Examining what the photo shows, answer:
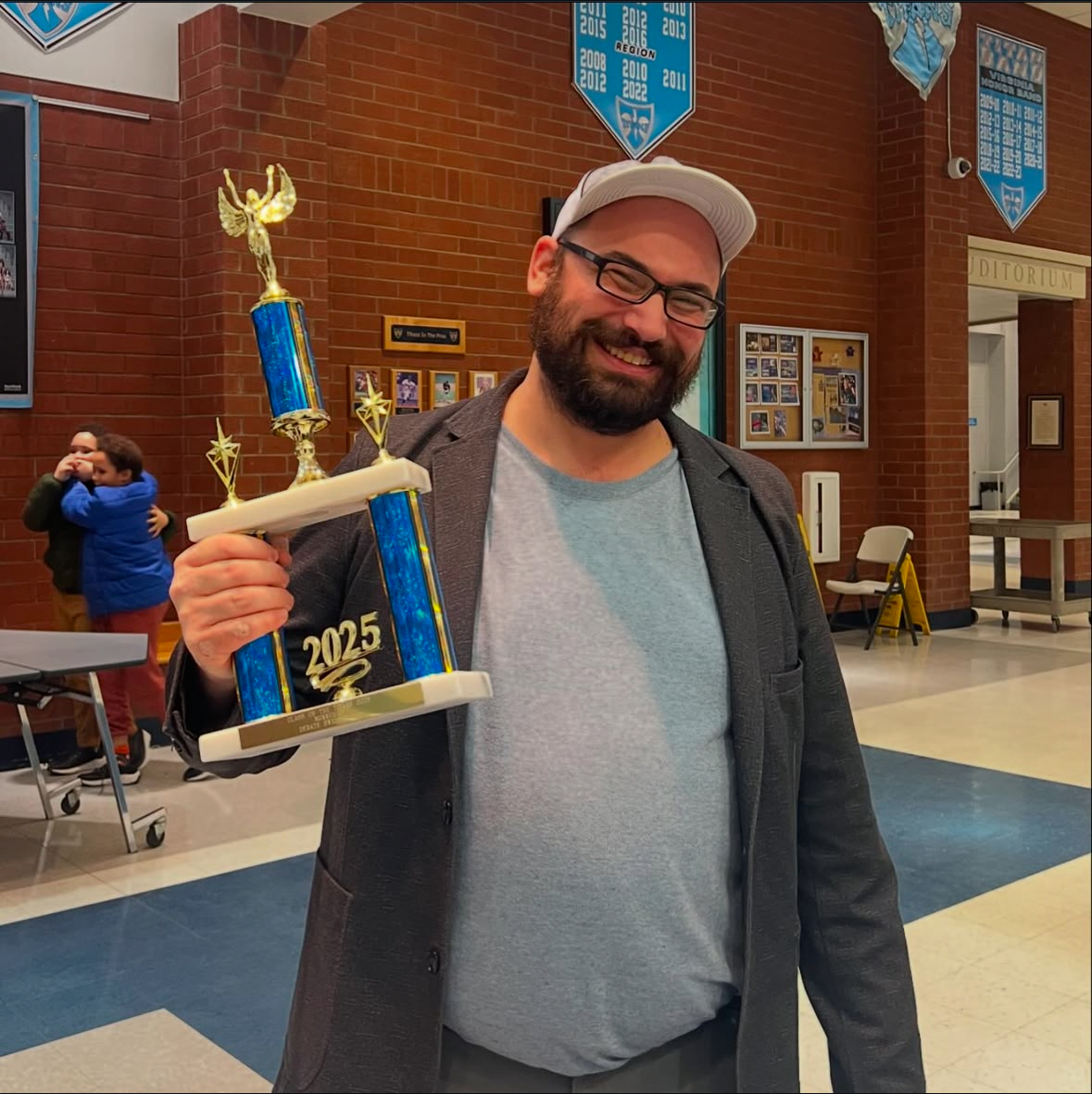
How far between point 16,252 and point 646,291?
0.37 metres

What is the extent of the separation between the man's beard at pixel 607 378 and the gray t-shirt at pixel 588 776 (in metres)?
0.10

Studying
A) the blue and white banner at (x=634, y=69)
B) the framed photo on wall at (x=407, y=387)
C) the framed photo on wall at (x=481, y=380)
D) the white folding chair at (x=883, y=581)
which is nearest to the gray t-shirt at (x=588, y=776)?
the framed photo on wall at (x=407, y=387)

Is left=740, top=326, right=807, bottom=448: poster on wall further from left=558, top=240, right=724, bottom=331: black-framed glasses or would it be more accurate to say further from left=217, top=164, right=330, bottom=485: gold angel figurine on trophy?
left=217, top=164, right=330, bottom=485: gold angel figurine on trophy

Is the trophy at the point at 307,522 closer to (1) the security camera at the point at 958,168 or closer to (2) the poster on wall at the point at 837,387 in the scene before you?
(2) the poster on wall at the point at 837,387

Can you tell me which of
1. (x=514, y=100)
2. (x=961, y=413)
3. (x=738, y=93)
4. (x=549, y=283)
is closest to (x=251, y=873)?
(x=549, y=283)

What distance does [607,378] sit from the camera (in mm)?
800

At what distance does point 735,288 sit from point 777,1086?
6.37 m

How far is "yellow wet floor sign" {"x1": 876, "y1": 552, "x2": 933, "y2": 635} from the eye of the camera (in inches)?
285

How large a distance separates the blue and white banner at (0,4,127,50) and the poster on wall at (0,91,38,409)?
0.05 metres

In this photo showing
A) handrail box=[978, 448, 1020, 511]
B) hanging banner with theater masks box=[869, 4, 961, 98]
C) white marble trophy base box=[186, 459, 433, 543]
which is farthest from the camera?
handrail box=[978, 448, 1020, 511]

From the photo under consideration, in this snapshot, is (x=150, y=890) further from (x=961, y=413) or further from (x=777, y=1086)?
(x=961, y=413)

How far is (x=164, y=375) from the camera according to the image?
93 centimetres

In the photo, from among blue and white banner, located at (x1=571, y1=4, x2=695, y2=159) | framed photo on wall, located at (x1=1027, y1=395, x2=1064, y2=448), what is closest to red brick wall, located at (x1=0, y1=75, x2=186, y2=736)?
blue and white banner, located at (x1=571, y1=4, x2=695, y2=159)

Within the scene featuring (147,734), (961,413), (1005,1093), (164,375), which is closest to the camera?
(147,734)
